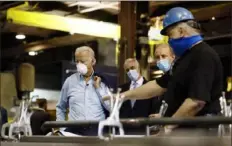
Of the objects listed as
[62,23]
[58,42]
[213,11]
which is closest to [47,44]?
[58,42]

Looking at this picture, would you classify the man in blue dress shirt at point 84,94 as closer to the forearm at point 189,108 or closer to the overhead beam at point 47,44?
the forearm at point 189,108

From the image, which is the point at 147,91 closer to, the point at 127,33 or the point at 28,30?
the point at 127,33

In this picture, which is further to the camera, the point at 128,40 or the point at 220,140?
the point at 128,40

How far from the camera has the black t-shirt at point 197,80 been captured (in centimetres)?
284

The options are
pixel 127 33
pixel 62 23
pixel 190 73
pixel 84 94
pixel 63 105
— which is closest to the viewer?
pixel 190 73

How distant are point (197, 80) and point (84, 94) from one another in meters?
2.03

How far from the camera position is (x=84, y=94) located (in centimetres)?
473

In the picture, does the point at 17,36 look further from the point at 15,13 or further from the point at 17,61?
the point at 15,13

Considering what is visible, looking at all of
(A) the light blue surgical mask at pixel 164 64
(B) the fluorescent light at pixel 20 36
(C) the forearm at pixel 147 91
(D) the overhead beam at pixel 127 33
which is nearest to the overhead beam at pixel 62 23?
(D) the overhead beam at pixel 127 33

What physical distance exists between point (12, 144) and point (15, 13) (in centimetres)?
733

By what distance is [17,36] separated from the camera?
1254 centimetres

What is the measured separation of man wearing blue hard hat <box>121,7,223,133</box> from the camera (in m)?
2.83

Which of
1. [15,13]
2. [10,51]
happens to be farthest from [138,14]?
[10,51]

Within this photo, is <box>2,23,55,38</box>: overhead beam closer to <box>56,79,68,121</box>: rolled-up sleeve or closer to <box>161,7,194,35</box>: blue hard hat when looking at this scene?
<box>56,79,68,121</box>: rolled-up sleeve
